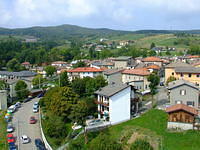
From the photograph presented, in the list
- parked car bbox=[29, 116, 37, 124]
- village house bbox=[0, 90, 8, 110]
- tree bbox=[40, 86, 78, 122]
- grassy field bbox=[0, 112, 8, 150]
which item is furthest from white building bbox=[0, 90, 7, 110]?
tree bbox=[40, 86, 78, 122]

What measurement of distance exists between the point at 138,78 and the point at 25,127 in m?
21.4

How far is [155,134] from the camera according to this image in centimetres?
2152

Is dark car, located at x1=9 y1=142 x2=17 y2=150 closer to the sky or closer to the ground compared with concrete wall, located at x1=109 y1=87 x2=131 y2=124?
closer to the ground

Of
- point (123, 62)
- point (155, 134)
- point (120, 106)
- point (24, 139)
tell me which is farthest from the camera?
point (123, 62)

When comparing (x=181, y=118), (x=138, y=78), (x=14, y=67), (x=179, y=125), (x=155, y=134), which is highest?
(x=138, y=78)

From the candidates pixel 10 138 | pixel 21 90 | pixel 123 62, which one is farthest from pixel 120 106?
pixel 123 62

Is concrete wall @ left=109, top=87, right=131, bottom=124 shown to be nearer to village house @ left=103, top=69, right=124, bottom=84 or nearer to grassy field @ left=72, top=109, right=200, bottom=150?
grassy field @ left=72, top=109, right=200, bottom=150

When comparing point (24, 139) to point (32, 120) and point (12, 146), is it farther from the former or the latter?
point (32, 120)

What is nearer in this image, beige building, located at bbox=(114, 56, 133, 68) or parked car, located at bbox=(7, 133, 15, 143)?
parked car, located at bbox=(7, 133, 15, 143)

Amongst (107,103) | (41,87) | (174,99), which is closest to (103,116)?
(107,103)

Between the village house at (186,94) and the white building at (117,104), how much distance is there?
204 inches

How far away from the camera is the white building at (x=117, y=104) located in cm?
2672

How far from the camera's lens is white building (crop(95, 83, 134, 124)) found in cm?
A: 2672

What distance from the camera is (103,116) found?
2820 cm
